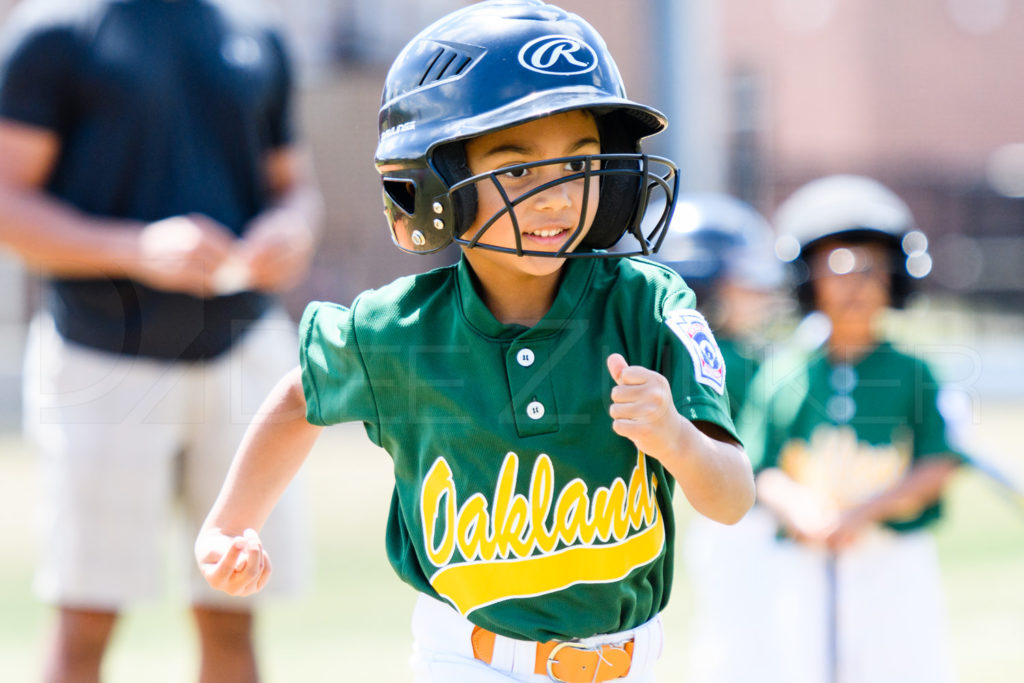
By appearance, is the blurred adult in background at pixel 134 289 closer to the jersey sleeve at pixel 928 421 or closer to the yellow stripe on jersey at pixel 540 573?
the yellow stripe on jersey at pixel 540 573

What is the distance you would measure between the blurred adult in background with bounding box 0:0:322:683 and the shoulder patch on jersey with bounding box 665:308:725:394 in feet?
4.65

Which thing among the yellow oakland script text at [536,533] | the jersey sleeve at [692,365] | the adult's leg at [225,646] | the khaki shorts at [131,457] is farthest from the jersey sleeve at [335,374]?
the adult's leg at [225,646]

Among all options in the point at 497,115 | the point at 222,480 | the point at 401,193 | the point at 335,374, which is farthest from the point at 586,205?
the point at 222,480

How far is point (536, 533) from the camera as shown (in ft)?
7.01

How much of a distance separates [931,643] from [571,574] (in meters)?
1.95

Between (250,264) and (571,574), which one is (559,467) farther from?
(250,264)

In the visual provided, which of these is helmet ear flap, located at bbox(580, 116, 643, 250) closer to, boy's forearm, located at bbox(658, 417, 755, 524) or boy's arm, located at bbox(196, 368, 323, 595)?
boy's forearm, located at bbox(658, 417, 755, 524)

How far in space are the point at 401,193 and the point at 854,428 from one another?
6.64ft

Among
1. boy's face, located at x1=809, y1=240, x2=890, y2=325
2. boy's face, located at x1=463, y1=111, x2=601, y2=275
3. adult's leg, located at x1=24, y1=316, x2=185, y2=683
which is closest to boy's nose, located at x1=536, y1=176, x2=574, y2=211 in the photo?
boy's face, located at x1=463, y1=111, x2=601, y2=275

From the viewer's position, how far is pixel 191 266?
305cm

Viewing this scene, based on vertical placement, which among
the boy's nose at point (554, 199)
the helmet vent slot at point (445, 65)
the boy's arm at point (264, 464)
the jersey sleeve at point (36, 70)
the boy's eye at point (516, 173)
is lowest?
the boy's arm at point (264, 464)

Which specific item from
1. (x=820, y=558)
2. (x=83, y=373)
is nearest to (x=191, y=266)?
(x=83, y=373)

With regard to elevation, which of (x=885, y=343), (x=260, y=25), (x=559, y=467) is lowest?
(x=559, y=467)

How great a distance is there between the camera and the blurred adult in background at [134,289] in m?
3.16
